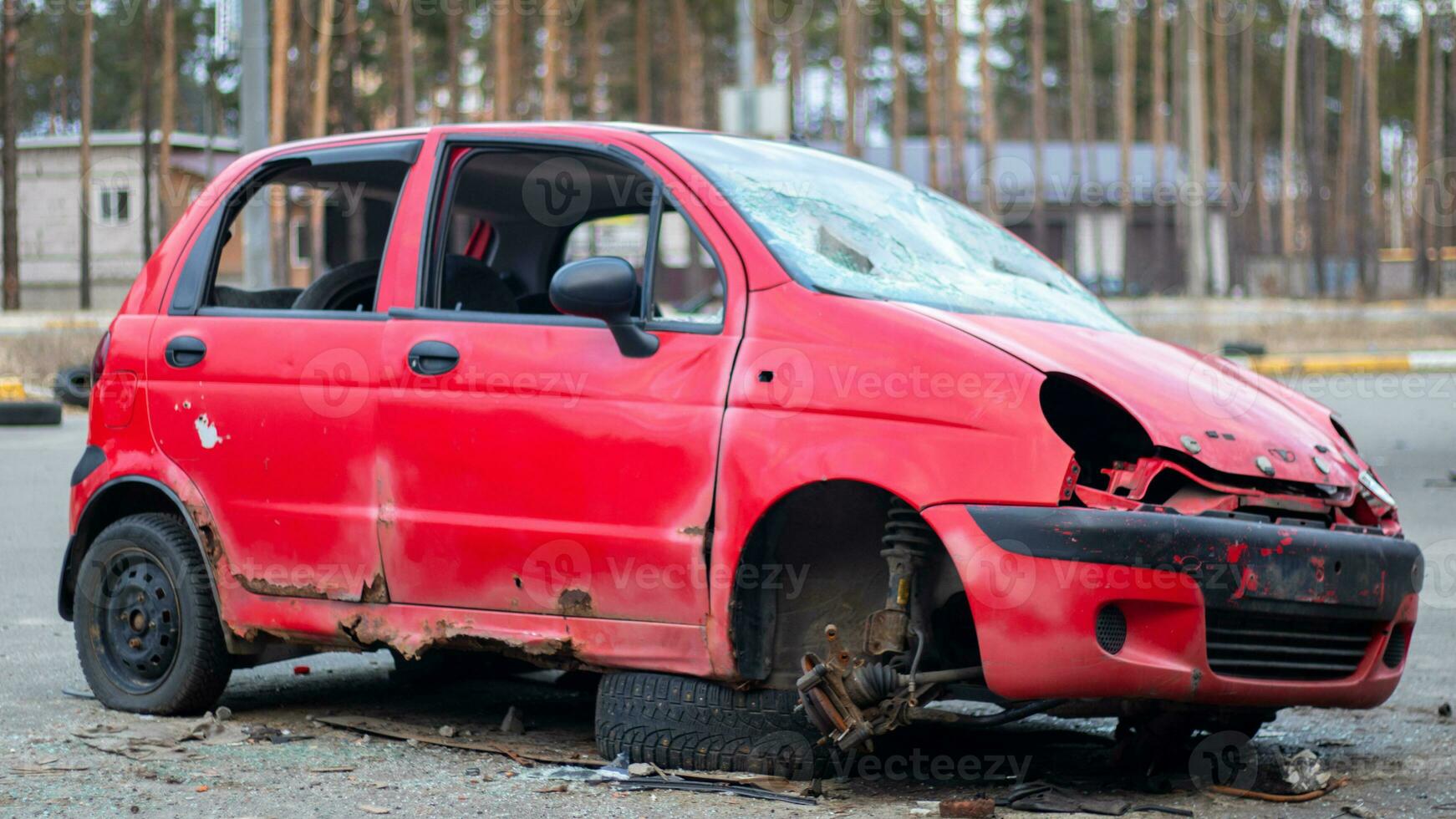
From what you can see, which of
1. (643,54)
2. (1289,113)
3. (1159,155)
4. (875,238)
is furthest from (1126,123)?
(875,238)

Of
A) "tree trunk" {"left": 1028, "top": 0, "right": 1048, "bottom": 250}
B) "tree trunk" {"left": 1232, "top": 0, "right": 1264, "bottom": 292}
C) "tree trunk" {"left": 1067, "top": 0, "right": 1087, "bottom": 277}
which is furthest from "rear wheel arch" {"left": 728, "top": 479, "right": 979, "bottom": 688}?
"tree trunk" {"left": 1232, "top": 0, "right": 1264, "bottom": 292}

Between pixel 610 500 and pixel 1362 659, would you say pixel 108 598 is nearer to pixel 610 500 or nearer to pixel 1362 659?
pixel 610 500

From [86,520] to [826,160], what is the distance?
2.66m

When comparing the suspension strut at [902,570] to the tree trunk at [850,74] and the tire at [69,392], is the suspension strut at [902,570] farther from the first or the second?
the tree trunk at [850,74]

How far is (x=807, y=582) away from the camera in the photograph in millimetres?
4617

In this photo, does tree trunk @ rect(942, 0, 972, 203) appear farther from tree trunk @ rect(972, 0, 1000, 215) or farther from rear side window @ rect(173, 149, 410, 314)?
rear side window @ rect(173, 149, 410, 314)

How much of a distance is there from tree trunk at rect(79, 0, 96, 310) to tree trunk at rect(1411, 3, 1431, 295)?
3562 cm

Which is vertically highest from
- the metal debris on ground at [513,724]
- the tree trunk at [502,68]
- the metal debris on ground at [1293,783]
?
the tree trunk at [502,68]

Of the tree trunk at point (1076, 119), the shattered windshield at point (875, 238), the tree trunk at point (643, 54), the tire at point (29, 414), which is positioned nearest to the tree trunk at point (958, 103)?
the tree trunk at point (1076, 119)

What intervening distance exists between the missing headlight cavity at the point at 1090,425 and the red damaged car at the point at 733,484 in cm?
1

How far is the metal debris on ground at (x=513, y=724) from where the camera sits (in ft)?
17.7

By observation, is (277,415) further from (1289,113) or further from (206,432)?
(1289,113)

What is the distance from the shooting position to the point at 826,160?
5613 millimetres

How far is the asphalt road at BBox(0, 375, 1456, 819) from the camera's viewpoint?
4.39m
